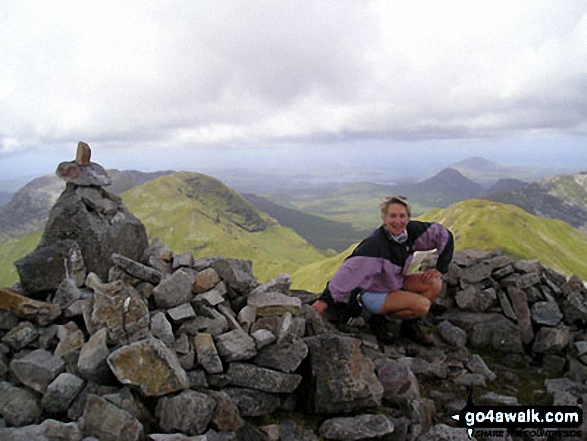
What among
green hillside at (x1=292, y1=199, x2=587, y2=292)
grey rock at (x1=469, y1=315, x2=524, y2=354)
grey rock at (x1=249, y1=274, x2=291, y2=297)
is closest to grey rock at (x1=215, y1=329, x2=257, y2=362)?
grey rock at (x1=249, y1=274, x2=291, y2=297)

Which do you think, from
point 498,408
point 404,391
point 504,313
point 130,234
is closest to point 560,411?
point 498,408

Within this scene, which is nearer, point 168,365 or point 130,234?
point 168,365

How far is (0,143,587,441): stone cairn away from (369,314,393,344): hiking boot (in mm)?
305

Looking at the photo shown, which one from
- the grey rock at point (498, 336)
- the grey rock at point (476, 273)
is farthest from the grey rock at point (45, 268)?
the grey rock at point (476, 273)

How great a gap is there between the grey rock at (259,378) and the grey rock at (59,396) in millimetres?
2657

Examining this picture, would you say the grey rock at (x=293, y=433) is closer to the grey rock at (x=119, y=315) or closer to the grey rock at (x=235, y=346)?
the grey rock at (x=235, y=346)

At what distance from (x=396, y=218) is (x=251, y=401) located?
17.0 ft

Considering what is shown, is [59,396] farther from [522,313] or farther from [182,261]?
[522,313]

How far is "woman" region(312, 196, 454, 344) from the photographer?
10219 millimetres

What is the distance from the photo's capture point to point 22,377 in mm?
7348

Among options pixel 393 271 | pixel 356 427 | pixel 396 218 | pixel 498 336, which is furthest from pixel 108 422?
pixel 498 336

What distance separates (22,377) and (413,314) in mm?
8687

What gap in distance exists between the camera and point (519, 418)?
28.3ft

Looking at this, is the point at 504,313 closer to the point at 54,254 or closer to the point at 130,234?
the point at 130,234
